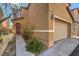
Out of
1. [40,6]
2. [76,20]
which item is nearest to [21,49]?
[40,6]

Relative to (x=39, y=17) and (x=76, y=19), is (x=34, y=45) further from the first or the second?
(x=76, y=19)

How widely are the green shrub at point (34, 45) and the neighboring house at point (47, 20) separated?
5cm

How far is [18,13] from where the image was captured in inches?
66.1

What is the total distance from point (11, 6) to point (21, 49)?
0.46 metres

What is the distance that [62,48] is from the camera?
1671 mm

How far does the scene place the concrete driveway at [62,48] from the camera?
5.45ft

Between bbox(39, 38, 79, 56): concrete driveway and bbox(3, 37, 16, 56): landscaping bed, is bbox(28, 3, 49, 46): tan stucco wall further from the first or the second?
bbox(3, 37, 16, 56): landscaping bed

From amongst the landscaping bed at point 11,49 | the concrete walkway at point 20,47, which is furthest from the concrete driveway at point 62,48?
the landscaping bed at point 11,49

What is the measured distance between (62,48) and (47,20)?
33 cm

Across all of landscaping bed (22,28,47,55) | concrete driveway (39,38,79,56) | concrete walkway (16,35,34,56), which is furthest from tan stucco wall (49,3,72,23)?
concrete walkway (16,35,34,56)

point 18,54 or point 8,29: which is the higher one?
point 8,29

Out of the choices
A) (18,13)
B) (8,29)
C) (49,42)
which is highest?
(18,13)

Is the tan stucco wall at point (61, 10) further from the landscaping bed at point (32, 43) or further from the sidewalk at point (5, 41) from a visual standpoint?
the sidewalk at point (5, 41)

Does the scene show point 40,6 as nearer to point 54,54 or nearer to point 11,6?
point 11,6
